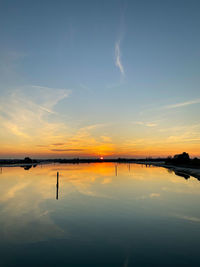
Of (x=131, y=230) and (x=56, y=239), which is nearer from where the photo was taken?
(x=56, y=239)

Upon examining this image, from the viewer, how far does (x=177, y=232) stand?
17.2m

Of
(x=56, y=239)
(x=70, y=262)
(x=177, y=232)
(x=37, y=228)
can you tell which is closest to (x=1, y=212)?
(x=37, y=228)

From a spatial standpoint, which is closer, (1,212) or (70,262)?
(70,262)

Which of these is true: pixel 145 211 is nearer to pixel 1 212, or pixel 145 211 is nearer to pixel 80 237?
pixel 80 237

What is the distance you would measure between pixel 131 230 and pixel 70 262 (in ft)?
23.3

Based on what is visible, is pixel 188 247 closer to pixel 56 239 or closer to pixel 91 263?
pixel 91 263

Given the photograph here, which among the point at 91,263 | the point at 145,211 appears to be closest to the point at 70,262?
the point at 91,263

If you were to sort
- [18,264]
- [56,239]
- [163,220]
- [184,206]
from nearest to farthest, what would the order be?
[18,264] < [56,239] < [163,220] < [184,206]

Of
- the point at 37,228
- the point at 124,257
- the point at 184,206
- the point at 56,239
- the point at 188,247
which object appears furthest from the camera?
the point at 184,206

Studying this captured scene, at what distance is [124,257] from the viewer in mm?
13008

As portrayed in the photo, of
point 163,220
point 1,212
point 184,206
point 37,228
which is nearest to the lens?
point 37,228

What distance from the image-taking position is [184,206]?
88.0 ft

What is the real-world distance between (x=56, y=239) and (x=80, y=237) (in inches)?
75.8

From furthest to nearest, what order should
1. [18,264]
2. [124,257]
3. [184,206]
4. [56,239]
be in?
[184,206] < [56,239] < [124,257] < [18,264]
